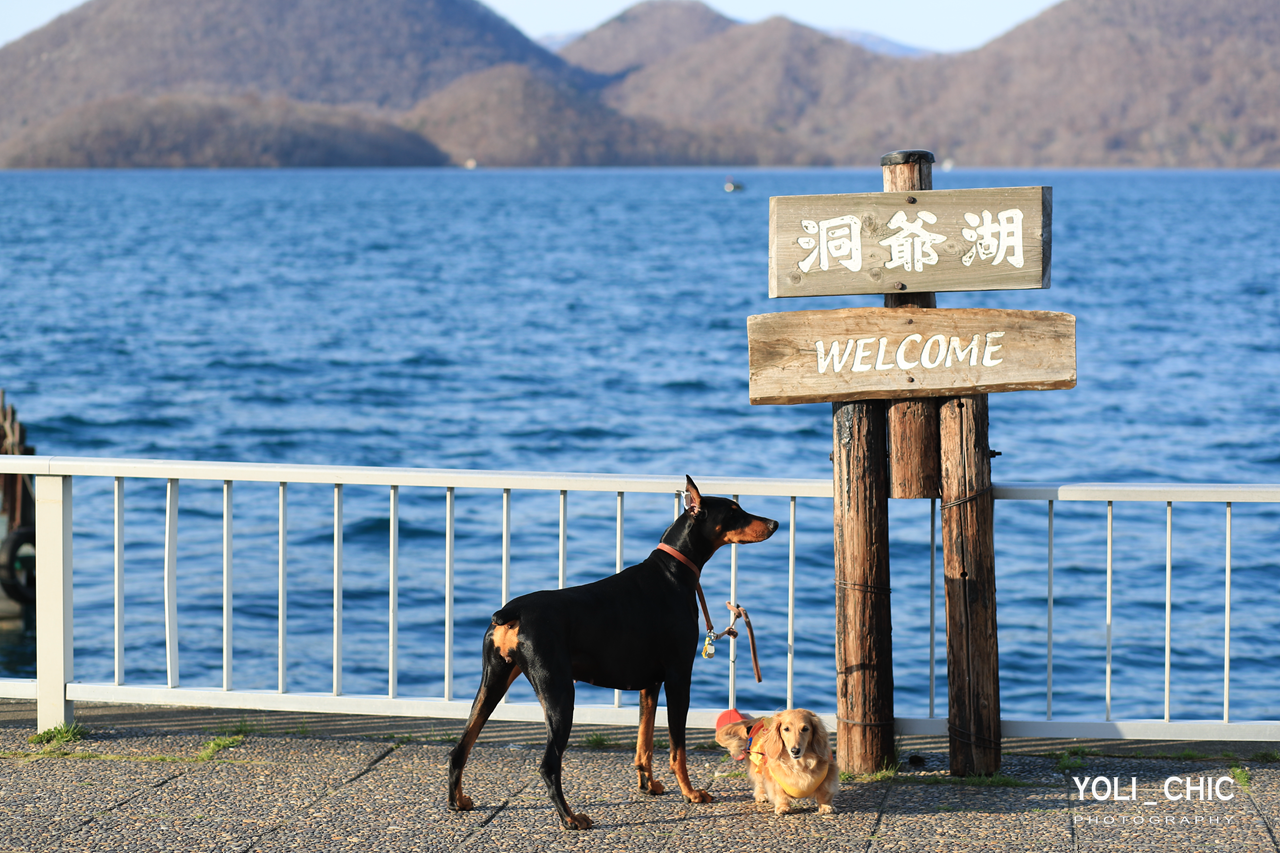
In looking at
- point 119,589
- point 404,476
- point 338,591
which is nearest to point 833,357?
point 404,476

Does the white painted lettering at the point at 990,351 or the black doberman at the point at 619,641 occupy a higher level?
the white painted lettering at the point at 990,351

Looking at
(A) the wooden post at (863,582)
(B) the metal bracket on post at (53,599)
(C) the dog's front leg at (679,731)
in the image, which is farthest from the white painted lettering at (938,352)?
(B) the metal bracket on post at (53,599)

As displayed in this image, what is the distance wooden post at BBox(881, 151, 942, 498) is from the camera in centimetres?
502

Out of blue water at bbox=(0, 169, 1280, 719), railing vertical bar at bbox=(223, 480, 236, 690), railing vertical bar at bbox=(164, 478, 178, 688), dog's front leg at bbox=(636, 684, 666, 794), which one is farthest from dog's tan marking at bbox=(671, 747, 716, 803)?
blue water at bbox=(0, 169, 1280, 719)

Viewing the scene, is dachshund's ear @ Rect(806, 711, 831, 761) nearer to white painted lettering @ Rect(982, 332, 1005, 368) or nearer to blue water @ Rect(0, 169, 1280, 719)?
white painted lettering @ Rect(982, 332, 1005, 368)

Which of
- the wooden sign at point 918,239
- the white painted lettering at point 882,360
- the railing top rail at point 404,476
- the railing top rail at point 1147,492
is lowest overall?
the railing top rail at point 1147,492

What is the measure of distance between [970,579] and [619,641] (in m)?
1.44

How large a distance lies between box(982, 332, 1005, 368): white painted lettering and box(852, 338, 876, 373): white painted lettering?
1.39 ft

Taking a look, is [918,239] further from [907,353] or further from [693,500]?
[693,500]

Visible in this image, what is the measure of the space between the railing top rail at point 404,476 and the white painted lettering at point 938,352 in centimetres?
66

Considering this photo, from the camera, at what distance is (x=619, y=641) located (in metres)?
4.51

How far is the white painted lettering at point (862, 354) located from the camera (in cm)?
495

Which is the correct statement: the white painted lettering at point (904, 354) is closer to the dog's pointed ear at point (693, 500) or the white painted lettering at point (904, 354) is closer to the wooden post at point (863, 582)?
the wooden post at point (863, 582)

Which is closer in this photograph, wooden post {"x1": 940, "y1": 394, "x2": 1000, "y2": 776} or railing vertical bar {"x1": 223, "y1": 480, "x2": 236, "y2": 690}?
wooden post {"x1": 940, "y1": 394, "x2": 1000, "y2": 776}
